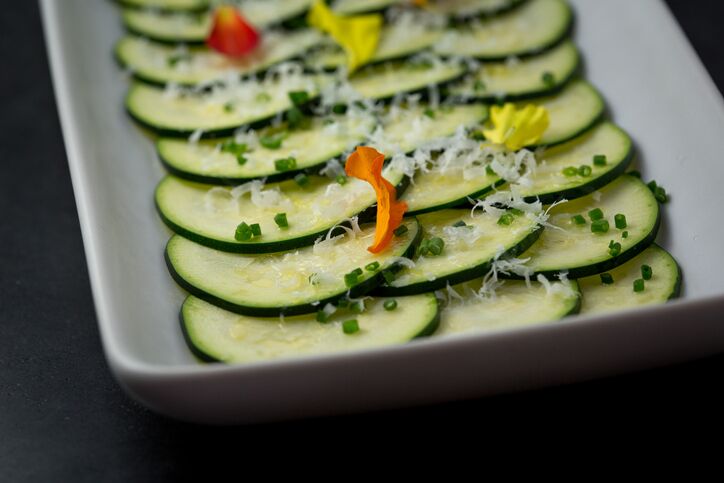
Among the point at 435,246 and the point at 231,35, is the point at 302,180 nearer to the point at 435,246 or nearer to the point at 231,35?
the point at 435,246

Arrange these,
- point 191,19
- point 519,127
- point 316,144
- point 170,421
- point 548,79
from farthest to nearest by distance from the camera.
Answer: point 191,19 → point 548,79 → point 316,144 → point 519,127 → point 170,421

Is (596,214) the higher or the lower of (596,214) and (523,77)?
the lower

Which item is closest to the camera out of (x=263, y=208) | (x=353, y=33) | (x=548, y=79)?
(x=263, y=208)

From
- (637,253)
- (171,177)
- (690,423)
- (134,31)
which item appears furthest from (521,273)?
(134,31)

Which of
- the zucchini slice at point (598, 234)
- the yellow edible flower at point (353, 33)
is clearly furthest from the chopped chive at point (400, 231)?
the yellow edible flower at point (353, 33)

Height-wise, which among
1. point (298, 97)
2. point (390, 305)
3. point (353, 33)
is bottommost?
point (390, 305)

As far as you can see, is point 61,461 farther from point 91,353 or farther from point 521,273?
point 521,273

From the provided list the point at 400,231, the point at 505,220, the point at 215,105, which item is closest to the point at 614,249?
the point at 505,220

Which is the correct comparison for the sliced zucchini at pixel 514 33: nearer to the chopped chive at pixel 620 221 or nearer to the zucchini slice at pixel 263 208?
the zucchini slice at pixel 263 208
